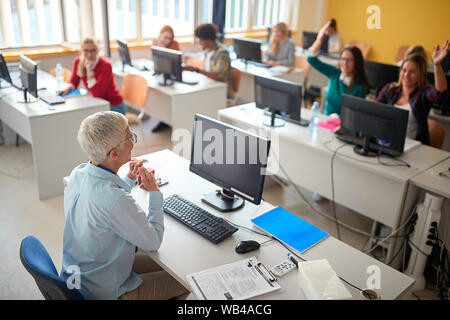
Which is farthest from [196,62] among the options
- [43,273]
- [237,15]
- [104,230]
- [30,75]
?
[43,273]

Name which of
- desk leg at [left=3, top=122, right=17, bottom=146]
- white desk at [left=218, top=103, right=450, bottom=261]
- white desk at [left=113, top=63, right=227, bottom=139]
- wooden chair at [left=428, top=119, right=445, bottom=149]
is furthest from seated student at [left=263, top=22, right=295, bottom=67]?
desk leg at [left=3, top=122, right=17, bottom=146]

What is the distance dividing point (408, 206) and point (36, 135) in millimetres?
2891

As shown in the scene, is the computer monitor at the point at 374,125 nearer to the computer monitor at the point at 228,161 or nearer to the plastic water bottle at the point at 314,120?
the plastic water bottle at the point at 314,120

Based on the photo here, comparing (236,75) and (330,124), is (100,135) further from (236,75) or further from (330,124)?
(236,75)

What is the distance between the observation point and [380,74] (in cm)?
417

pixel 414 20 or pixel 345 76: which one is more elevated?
pixel 414 20

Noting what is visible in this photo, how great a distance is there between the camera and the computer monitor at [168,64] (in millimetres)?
4364

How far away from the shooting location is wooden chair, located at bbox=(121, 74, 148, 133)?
4.30 metres

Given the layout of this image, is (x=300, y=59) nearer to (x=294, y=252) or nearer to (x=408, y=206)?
(x=408, y=206)

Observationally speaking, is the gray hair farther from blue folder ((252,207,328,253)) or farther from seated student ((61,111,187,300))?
blue folder ((252,207,328,253))

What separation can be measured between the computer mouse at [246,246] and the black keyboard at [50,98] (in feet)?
8.31

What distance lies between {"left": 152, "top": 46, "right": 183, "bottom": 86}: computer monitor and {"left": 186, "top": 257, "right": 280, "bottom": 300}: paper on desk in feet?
10.1

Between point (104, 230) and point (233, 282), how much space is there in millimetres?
Result: 558

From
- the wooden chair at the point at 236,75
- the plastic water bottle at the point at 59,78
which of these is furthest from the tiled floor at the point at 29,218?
the wooden chair at the point at 236,75
